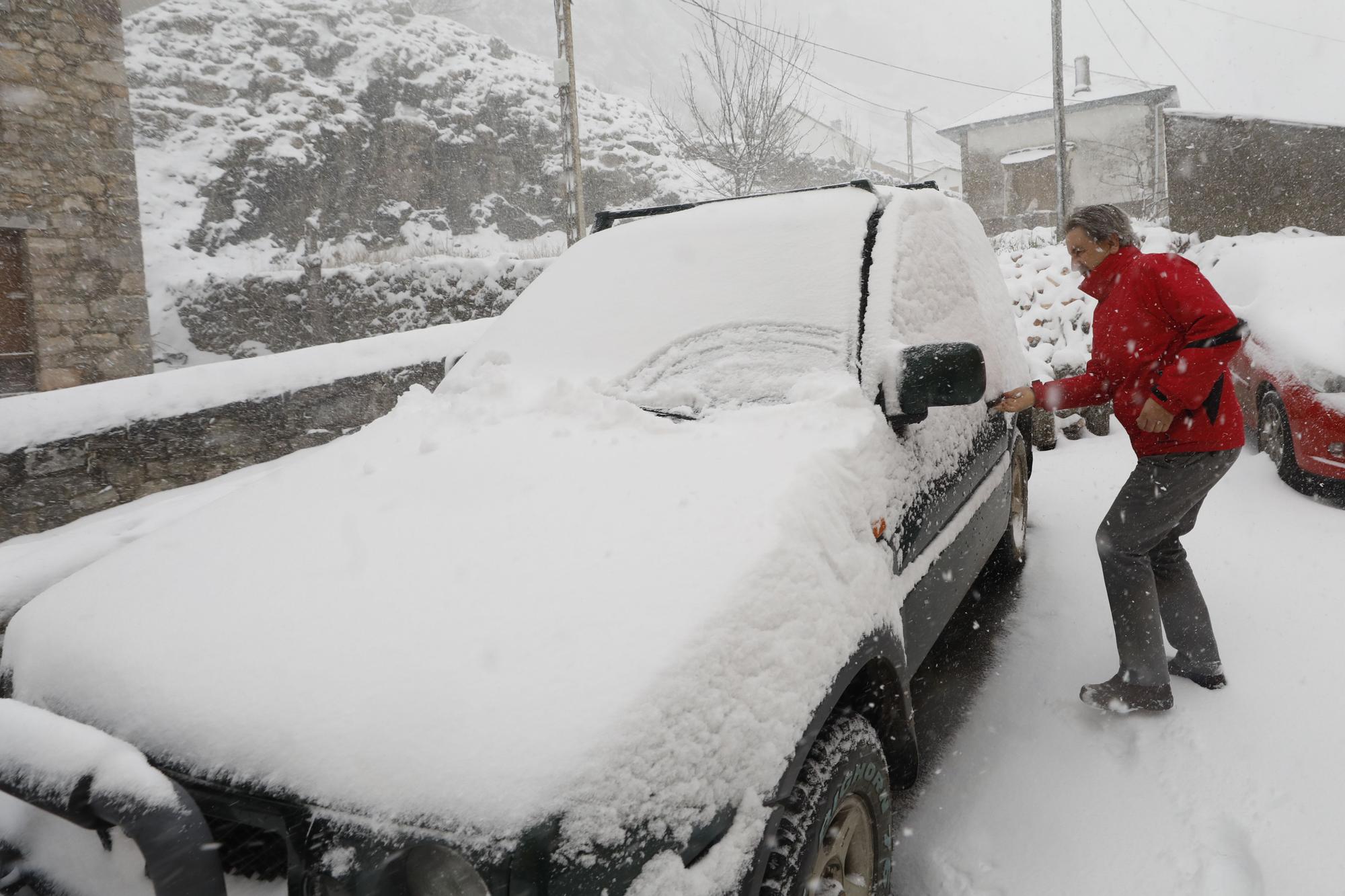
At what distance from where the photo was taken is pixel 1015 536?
13.6 feet

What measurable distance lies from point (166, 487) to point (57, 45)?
7.30 m

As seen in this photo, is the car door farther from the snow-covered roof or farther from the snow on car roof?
the snow-covered roof

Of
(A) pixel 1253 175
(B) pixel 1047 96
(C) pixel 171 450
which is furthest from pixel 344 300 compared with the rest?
(B) pixel 1047 96

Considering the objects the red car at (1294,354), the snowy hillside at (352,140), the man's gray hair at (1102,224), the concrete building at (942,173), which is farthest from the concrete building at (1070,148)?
the man's gray hair at (1102,224)

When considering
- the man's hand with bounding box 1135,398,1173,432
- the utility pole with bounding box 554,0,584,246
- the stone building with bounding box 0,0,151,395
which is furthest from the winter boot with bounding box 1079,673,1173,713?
the utility pole with bounding box 554,0,584,246

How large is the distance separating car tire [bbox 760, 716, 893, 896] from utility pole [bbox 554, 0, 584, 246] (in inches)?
473

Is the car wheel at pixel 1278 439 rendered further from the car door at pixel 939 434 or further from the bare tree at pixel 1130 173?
the bare tree at pixel 1130 173

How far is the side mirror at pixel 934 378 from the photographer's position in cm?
203

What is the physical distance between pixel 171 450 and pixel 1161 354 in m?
5.53

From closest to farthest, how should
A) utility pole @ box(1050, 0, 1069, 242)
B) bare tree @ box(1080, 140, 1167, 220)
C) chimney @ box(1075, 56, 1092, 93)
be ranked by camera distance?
utility pole @ box(1050, 0, 1069, 242) < bare tree @ box(1080, 140, 1167, 220) < chimney @ box(1075, 56, 1092, 93)

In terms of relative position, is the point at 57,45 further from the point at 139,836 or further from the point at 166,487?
the point at 139,836

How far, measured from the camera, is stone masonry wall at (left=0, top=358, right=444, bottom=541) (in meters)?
4.76

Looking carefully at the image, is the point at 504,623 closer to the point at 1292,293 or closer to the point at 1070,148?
the point at 1292,293

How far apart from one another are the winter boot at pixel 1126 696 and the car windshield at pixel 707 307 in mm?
1544
